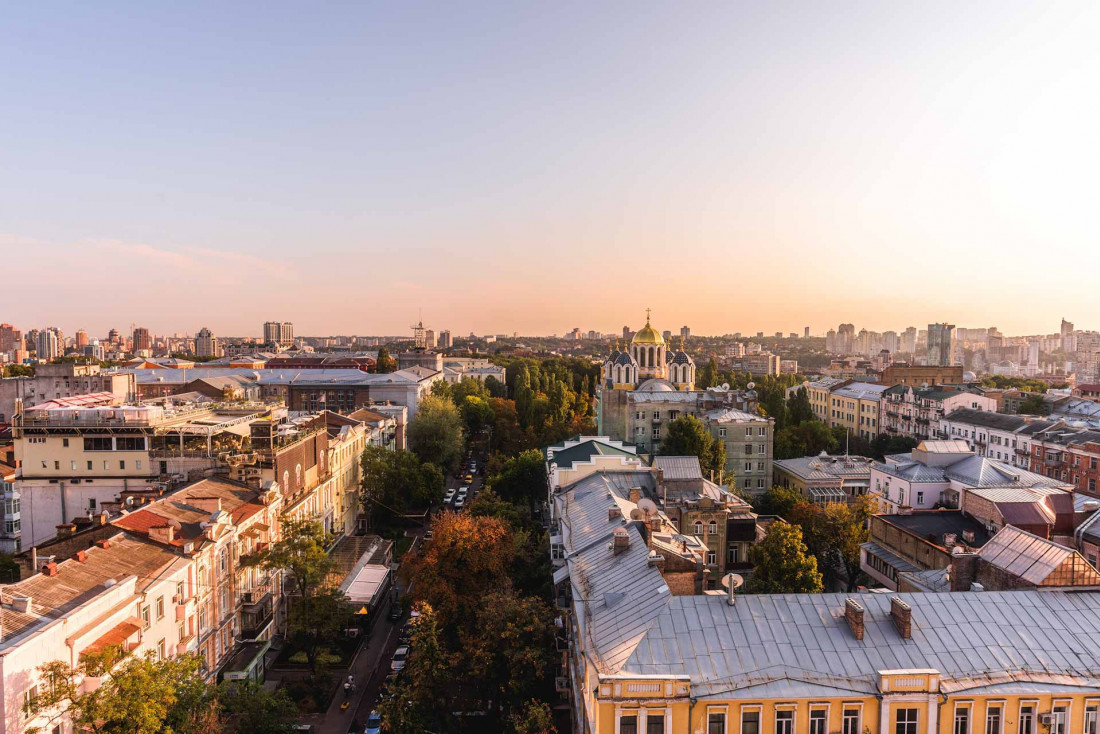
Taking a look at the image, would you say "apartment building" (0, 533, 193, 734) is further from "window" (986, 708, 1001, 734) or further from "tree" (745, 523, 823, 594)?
"tree" (745, 523, 823, 594)

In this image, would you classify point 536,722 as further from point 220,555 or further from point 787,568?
point 220,555

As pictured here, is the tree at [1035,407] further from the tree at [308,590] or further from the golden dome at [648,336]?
the tree at [308,590]

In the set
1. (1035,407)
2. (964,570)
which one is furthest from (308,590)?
(1035,407)

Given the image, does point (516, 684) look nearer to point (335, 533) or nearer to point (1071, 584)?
point (1071, 584)

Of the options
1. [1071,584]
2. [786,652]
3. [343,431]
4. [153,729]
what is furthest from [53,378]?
[1071,584]

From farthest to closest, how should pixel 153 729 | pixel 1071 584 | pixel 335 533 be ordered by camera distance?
pixel 335 533 < pixel 1071 584 < pixel 153 729

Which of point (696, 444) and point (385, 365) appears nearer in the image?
point (696, 444)
